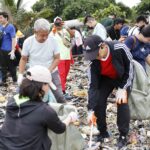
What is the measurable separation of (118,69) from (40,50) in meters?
1.33

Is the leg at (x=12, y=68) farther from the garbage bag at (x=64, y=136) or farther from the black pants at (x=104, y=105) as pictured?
the garbage bag at (x=64, y=136)

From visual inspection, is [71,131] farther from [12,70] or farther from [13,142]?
[12,70]

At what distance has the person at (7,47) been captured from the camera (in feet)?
29.8

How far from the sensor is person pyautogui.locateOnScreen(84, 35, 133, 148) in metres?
4.83

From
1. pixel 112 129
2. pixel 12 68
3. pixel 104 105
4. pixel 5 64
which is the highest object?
pixel 5 64

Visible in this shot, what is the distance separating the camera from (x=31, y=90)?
377cm

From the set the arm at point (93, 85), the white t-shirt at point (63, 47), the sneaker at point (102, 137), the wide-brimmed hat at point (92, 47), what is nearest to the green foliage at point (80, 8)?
the white t-shirt at point (63, 47)

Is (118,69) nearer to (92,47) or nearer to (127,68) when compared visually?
(127,68)

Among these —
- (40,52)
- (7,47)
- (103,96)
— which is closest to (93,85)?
(103,96)

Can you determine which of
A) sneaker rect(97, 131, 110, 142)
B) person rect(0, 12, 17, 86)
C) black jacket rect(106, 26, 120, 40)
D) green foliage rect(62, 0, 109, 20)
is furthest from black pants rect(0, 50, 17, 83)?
green foliage rect(62, 0, 109, 20)

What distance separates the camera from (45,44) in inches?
232

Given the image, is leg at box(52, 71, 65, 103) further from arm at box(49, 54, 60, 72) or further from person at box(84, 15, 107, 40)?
person at box(84, 15, 107, 40)

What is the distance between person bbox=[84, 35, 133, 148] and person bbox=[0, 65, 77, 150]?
1.15 meters

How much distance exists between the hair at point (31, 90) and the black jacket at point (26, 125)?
54 millimetres
